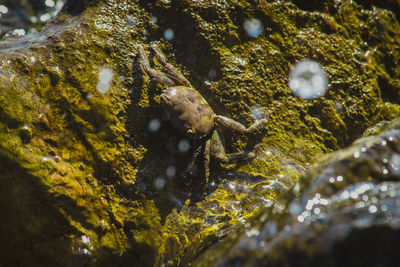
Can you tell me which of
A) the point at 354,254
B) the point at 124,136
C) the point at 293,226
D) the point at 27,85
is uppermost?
the point at 354,254

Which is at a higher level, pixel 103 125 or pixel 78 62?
pixel 78 62

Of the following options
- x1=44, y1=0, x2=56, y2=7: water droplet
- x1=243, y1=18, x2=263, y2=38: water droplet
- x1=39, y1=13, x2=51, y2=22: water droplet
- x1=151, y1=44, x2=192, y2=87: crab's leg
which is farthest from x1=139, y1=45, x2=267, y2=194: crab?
x1=44, y1=0, x2=56, y2=7: water droplet

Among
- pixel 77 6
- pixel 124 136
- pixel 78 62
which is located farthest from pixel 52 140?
pixel 77 6

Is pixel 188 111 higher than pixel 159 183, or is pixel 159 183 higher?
pixel 188 111

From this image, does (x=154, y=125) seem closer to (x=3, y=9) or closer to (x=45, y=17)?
(x=45, y=17)

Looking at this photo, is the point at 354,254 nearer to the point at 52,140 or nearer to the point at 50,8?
the point at 52,140

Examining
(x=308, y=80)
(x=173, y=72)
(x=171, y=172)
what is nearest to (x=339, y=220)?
(x=171, y=172)

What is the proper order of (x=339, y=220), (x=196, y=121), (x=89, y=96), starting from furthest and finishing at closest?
(x=196, y=121) → (x=89, y=96) → (x=339, y=220)
